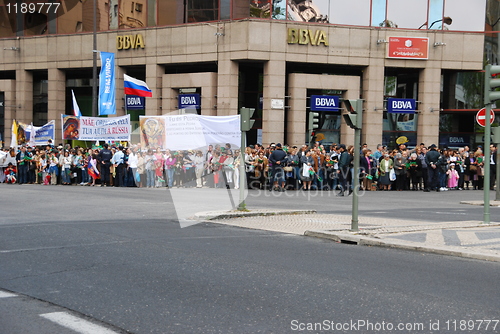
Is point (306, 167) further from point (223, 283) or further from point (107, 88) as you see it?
point (223, 283)

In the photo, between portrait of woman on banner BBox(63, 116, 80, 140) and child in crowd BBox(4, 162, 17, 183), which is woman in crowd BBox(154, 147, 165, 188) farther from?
child in crowd BBox(4, 162, 17, 183)

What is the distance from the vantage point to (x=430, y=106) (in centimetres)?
3456

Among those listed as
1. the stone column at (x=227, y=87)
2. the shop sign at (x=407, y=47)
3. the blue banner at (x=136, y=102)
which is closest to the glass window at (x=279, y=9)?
the stone column at (x=227, y=87)

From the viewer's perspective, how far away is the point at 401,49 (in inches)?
1346

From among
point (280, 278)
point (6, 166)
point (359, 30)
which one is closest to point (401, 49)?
point (359, 30)

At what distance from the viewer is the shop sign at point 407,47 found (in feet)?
112

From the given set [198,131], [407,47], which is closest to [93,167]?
[198,131]

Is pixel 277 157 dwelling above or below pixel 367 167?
above

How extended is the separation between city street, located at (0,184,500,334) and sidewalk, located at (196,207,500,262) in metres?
0.32

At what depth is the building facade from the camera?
3369 centimetres

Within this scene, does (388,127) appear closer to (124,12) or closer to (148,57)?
(148,57)

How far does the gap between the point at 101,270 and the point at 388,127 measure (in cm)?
3025

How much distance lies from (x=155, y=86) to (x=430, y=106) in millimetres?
16135

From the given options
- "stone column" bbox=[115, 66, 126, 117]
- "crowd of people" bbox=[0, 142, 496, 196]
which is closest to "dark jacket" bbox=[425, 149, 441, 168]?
"crowd of people" bbox=[0, 142, 496, 196]
